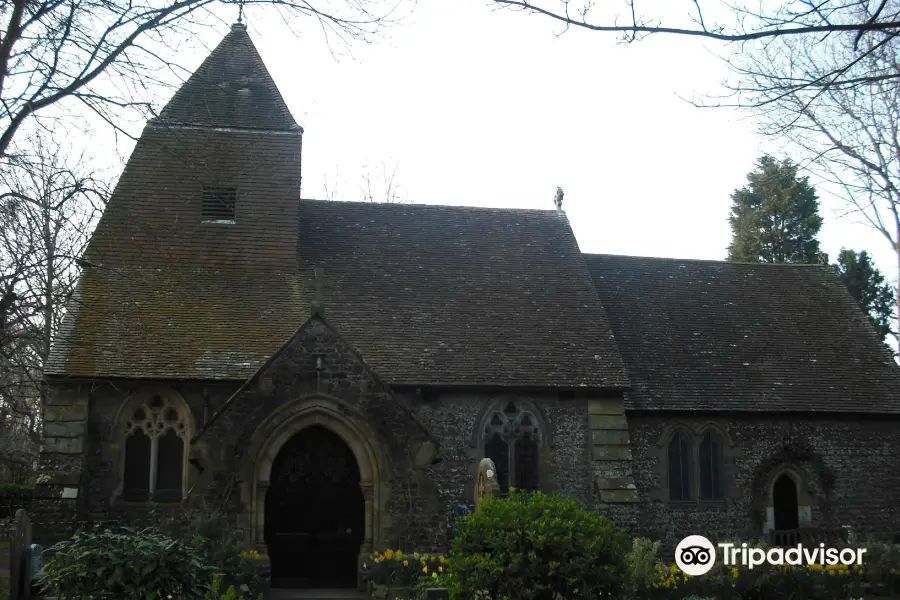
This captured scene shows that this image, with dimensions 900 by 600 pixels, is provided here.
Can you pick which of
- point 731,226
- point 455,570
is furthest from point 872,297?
point 455,570

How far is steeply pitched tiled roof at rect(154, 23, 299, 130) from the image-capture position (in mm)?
22703

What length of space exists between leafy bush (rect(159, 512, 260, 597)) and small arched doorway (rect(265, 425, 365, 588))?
93.9 inches

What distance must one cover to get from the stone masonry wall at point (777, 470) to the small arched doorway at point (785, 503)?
0.35m

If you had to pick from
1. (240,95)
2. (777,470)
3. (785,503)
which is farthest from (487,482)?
(240,95)

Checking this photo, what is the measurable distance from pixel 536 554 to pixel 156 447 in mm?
10087

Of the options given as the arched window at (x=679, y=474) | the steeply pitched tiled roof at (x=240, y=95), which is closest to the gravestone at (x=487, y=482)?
the arched window at (x=679, y=474)

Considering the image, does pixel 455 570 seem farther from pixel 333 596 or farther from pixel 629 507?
pixel 629 507

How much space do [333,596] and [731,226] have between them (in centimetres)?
3551

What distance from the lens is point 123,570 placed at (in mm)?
10250

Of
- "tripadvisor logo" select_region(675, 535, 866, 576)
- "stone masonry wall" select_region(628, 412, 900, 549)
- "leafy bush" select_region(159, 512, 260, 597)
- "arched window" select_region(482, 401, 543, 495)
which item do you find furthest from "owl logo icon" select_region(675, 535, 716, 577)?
"leafy bush" select_region(159, 512, 260, 597)

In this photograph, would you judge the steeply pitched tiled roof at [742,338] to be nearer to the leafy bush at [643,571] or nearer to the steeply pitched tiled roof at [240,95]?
the leafy bush at [643,571]

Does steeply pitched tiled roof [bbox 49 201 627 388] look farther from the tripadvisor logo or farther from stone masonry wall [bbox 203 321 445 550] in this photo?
the tripadvisor logo

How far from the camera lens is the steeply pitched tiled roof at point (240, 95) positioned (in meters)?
22.7

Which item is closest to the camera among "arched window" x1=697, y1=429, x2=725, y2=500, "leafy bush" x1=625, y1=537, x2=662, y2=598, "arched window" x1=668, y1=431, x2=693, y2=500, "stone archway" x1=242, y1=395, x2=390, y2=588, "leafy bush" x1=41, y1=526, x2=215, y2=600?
"leafy bush" x1=41, y1=526, x2=215, y2=600
